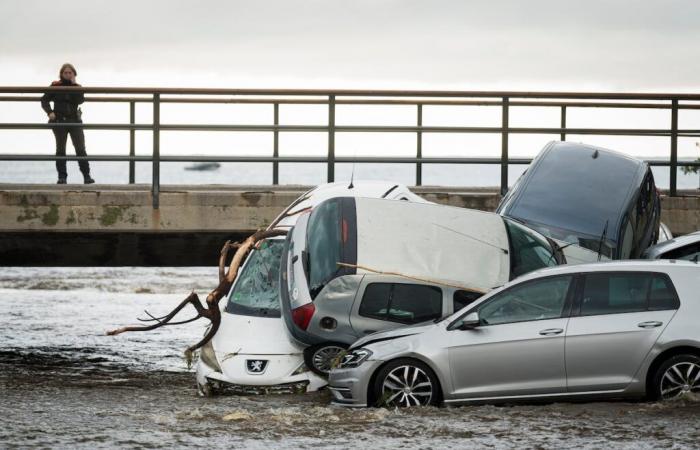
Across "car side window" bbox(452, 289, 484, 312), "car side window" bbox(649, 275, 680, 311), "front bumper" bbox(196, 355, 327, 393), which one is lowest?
"front bumper" bbox(196, 355, 327, 393)

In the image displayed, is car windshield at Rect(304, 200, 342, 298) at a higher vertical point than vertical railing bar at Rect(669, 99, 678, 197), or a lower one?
lower

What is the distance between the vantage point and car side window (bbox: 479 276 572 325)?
10.4 metres

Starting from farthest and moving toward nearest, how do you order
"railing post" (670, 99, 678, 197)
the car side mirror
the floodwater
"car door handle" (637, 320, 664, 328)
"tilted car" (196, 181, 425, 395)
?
1. "railing post" (670, 99, 678, 197)
2. "tilted car" (196, 181, 425, 395)
3. the car side mirror
4. "car door handle" (637, 320, 664, 328)
5. the floodwater

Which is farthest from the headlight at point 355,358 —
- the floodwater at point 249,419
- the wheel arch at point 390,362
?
the floodwater at point 249,419

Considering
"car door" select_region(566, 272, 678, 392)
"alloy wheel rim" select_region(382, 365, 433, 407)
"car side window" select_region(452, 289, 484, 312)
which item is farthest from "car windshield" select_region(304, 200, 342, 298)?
"car door" select_region(566, 272, 678, 392)

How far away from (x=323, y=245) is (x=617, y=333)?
2713mm

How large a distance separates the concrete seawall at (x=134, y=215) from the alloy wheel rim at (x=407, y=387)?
5.63 m

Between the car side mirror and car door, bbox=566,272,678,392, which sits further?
the car side mirror

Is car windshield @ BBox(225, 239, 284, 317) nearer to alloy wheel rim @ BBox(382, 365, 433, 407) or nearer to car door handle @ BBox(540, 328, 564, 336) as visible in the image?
alloy wheel rim @ BBox(382, 365, 433, 407)

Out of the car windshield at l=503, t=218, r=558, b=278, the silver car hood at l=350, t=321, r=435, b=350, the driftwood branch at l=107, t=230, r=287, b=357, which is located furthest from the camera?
the driftwood branch at l=107, t=230, r=287, b=357

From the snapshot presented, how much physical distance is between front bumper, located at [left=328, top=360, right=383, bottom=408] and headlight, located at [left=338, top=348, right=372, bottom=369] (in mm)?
43

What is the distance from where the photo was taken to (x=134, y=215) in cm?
1581

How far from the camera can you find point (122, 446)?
891 centimetres

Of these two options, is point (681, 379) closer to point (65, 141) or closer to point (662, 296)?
point (662, 296)
